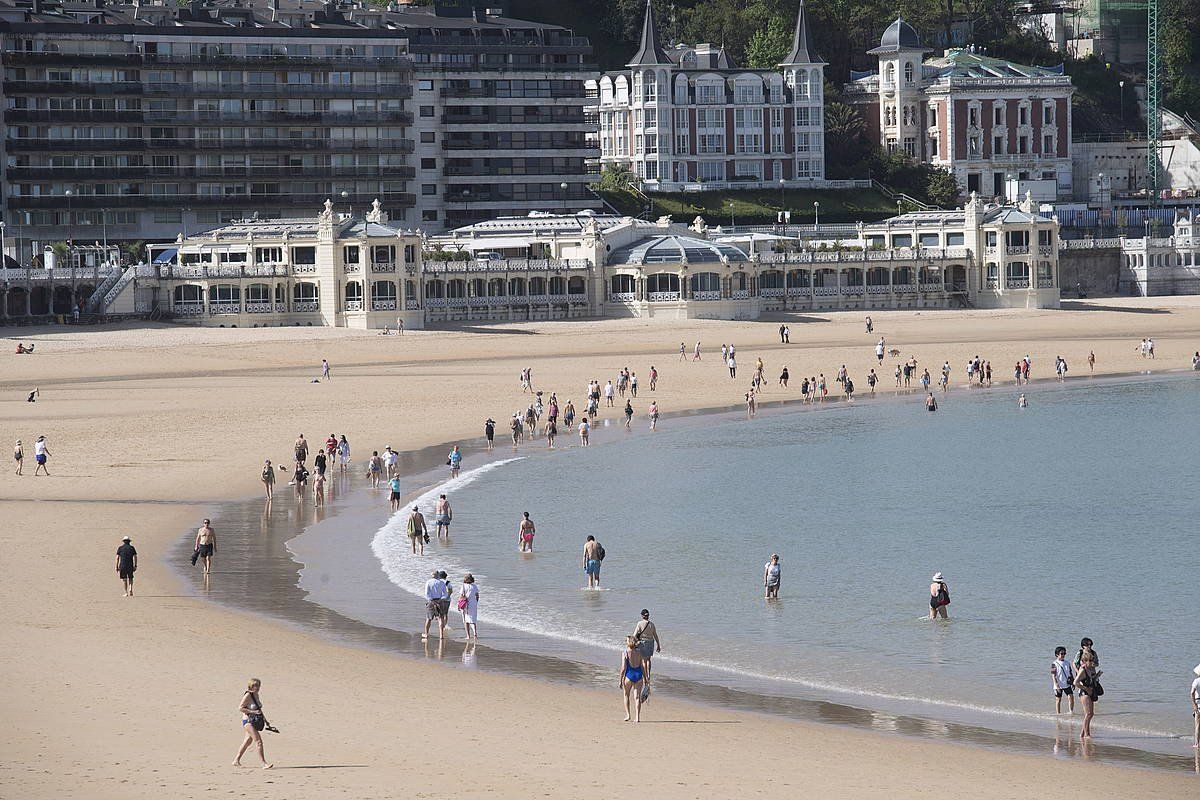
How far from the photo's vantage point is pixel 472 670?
105 feet

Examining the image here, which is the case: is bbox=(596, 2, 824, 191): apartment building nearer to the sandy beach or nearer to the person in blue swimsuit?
the sandy beach

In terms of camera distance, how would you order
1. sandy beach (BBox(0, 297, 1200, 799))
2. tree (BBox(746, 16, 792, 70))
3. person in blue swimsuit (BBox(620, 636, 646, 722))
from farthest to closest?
1. tree (BBox(746, 16, 792, 70))
2. person in blue swimsuit (BBox(620, 636, 646, 722))
3. sandy beach (BBox(0, 297, 1200, 799))

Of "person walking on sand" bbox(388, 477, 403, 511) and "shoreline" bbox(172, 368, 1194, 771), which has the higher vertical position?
"person walking on sand" bbox(388, 477, 403, 511)

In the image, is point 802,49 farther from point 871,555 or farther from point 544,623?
point 544,623

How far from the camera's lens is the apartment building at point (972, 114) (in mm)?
148125

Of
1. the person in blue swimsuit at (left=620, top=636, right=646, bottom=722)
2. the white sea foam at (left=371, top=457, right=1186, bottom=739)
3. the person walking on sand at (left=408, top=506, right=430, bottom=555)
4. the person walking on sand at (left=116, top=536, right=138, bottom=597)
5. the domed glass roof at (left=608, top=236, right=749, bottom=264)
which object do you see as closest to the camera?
the person in blue swimsuit at (left=620, top=636, right=646, bottom=722)

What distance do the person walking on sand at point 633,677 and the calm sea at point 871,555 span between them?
3256 mm

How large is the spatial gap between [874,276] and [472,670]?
89433 mm

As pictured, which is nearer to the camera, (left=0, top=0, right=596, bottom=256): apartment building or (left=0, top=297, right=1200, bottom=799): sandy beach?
(left=0, top=297, right=1200, bottom=799): sandy beach

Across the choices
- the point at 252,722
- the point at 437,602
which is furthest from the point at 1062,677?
the point at 252,722

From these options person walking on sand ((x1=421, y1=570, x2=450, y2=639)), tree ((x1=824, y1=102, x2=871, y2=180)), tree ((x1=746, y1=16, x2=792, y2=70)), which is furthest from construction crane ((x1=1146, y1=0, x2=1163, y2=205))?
person walking on sand ((x1=421, y1=570, x2=450, y2=639))

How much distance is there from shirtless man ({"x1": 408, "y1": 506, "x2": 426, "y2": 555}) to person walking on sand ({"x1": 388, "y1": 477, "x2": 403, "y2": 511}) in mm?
4098

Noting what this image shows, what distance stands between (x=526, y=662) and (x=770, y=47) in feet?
405

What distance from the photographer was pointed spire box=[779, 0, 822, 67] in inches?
5655
